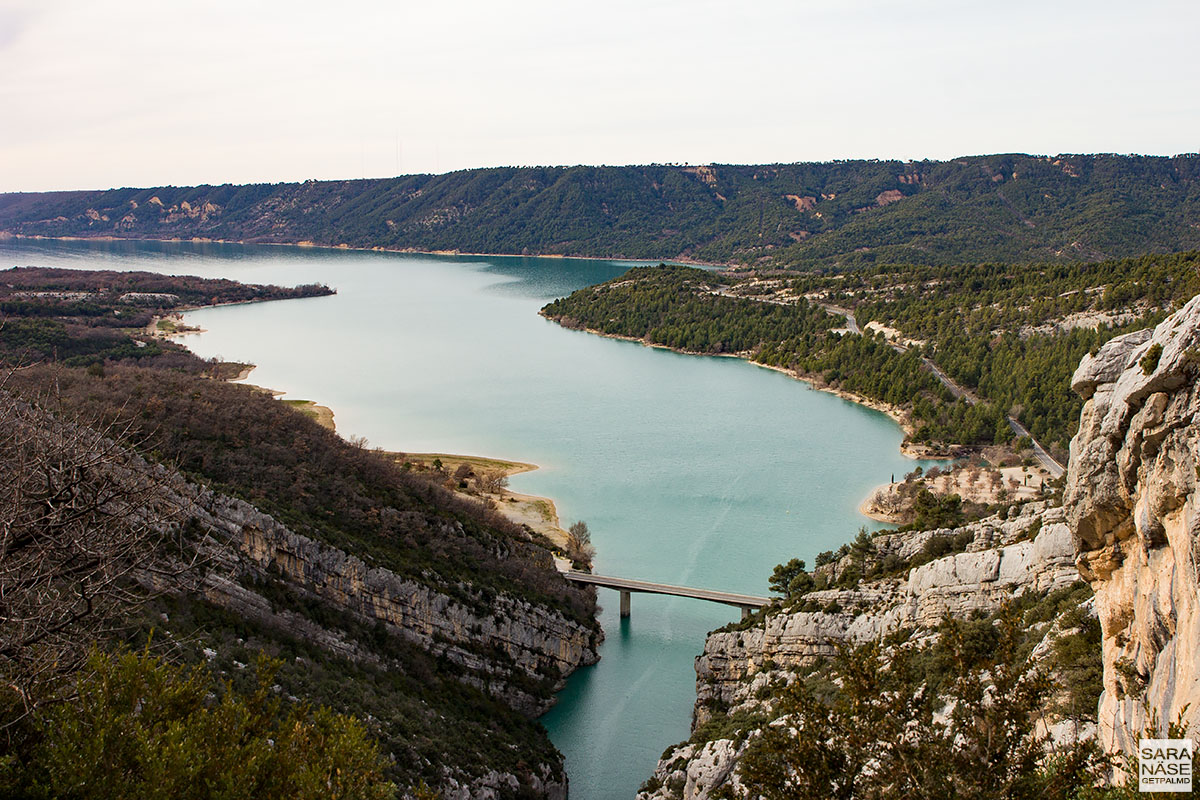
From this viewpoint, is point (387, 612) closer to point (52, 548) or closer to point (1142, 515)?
point (52, 548)

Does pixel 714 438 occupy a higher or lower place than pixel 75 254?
lower

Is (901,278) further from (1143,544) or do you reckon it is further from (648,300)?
(1143,544)

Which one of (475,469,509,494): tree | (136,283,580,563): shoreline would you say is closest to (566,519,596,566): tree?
(136,283,580,563): shoreline

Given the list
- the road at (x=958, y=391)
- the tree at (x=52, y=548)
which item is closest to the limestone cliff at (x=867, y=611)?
the tree at (x=52, y=548)

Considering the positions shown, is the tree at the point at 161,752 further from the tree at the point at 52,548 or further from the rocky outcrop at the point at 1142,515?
the rocky outcrop at the point at 1142,515

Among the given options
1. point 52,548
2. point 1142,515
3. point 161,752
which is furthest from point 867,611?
point 52,548

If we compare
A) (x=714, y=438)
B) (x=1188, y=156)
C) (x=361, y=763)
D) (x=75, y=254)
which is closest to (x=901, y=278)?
(x=714, y=438)
